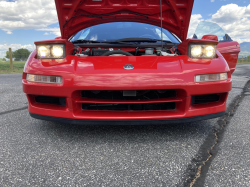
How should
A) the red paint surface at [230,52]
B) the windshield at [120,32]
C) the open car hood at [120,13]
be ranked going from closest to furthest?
the open car hood at [120,13] → the windshield at [120,32] → the red paint surface at [230,52]

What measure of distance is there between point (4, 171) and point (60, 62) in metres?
0.96

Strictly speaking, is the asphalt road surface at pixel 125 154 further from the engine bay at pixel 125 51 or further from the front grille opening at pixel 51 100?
the engine bay at pixel 125 51

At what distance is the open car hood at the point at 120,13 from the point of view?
2529 millimetres

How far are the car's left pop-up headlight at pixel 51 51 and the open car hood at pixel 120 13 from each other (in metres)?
0.86

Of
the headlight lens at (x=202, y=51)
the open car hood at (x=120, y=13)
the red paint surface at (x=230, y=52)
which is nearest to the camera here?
the headlight lens at (x=202, y=51)

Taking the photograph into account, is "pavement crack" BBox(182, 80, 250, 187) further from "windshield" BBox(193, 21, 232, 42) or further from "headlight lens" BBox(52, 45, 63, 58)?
"windshield" BBox(193, 21, 232, 42)

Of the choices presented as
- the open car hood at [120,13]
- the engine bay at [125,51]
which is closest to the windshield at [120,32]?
the open car hood at [120,13]

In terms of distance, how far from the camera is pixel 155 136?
1849 mm

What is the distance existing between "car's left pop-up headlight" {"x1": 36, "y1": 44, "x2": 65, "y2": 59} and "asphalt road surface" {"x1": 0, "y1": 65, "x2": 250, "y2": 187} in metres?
0.74

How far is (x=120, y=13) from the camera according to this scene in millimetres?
2723

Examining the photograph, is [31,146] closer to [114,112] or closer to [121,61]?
[114,112]

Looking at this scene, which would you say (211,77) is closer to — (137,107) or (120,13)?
(137,107)

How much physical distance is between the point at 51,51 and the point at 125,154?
1.16 meters

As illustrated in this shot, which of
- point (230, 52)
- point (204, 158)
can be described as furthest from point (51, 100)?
point (230, 52)
